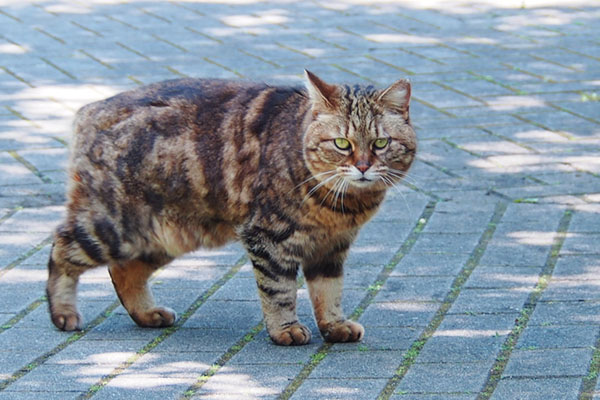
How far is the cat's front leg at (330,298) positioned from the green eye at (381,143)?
610 mm

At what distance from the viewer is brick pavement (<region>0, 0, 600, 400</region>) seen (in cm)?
420

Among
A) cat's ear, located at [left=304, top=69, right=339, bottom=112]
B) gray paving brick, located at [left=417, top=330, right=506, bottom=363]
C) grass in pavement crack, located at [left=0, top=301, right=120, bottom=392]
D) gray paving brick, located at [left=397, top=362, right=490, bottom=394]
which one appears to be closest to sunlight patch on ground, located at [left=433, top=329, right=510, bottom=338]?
gray paving brick, located at [left=417, top=330, right=506, bottom=363]

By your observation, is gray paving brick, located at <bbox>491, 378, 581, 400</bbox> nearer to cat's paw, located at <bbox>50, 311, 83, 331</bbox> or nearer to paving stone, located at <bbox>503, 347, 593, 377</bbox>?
paving stone, located at <bbox>503, 347, 593, 377</bbox>

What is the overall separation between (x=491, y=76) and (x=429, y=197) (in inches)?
108

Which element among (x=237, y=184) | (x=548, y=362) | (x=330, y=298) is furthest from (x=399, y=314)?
(x=237, y=184)

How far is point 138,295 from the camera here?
4.86 metres

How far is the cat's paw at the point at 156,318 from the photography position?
4.79m

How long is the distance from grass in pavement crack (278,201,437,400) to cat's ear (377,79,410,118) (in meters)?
1.00

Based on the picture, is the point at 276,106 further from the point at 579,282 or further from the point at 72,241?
the point at 579,282

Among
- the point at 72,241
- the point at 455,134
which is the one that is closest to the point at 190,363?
the point at 72,241

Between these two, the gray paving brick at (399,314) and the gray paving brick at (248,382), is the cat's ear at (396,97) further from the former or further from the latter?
the gray paving brick at (248,382)

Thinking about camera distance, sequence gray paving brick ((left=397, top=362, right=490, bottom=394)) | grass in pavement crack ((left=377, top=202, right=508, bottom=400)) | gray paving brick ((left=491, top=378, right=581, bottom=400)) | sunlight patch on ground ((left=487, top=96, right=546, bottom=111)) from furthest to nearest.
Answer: sunlight patch on ground ((left=487, top=96, right=546, bottom=111))
grass in pavement crack ((left=377, top=202, right=508, bottom=400))
gray paving brick ((left=397, top=362, right=490, bottom=394))
gray paving brick ((left=491, top=378, right=581, bottom=400))

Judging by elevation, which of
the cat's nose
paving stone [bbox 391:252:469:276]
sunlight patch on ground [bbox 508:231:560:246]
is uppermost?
the cat's nose

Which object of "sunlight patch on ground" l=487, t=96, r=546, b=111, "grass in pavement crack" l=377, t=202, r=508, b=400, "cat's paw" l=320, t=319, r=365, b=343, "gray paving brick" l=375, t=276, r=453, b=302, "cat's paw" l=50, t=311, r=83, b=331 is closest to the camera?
"grass in pavement crack" l=377, t=202, r=508, b=400
